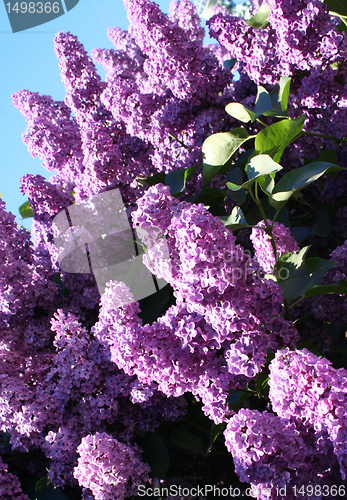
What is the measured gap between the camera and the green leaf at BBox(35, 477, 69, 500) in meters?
1.82

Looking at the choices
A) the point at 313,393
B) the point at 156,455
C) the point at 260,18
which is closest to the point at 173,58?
the point at 260,18

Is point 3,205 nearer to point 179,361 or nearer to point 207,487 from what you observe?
point 179,361

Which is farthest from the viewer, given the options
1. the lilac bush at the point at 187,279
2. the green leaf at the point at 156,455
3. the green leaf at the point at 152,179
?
the green leaf at the point at 152,179

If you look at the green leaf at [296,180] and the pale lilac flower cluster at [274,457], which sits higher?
the green leaf at [296,180]

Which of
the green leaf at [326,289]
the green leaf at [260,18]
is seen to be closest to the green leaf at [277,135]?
the green leaf at [326,289]

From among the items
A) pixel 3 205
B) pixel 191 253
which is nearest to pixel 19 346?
pixel 3 205

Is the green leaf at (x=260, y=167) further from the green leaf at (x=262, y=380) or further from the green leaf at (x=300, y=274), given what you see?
the green leaf at (x=262, y=380)

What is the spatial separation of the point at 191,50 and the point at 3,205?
1209mm

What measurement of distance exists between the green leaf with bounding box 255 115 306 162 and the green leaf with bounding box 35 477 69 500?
1.55 metres

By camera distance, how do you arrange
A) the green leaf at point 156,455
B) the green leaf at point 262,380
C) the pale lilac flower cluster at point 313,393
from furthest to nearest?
the green leaf at point 156,455
the green leaf at point 262,380
the pale lilac flower cluster at point 313,393

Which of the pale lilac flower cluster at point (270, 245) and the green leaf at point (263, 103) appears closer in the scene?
the pale lilac flower cluster at point (270, 245)

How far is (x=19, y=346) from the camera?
7.15 ft

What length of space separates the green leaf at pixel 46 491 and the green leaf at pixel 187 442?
0.50m

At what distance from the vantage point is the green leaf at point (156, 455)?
1760 millimetres
